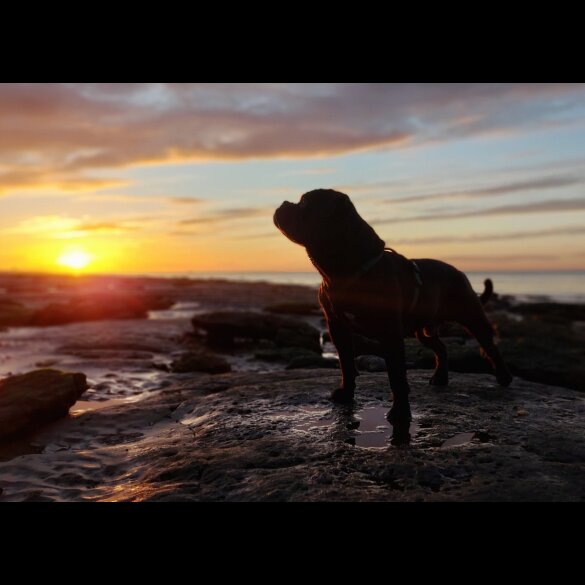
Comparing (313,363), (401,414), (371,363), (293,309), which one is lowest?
(313,363)

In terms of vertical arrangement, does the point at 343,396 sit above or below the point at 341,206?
below

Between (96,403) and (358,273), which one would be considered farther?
(96,403)

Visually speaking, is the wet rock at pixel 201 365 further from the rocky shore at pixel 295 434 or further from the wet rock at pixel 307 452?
the wet rock at pixel 307 452

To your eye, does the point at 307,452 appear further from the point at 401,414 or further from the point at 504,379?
the point at 504,379

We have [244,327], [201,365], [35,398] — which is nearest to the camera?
[35,398]

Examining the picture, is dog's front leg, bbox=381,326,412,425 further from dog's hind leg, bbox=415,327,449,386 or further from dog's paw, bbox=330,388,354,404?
dog's hind leg, bbox=415,327,449,386

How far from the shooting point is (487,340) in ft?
22.6

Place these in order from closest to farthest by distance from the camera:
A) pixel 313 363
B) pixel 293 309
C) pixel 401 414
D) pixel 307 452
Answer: pixel 307 452, pixel 401 414, pixel 313 363, pixel 293 309

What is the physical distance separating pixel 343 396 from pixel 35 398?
386 cm

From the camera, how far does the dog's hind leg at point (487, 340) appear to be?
6759 millimetres

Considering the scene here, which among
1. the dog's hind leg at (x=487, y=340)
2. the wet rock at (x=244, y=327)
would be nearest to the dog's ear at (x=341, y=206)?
the dog's hind leg at (x=487, y=340)

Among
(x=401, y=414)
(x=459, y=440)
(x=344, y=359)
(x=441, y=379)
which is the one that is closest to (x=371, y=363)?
(x=441, y=379)

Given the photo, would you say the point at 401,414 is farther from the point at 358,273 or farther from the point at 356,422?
the point at 358,273
